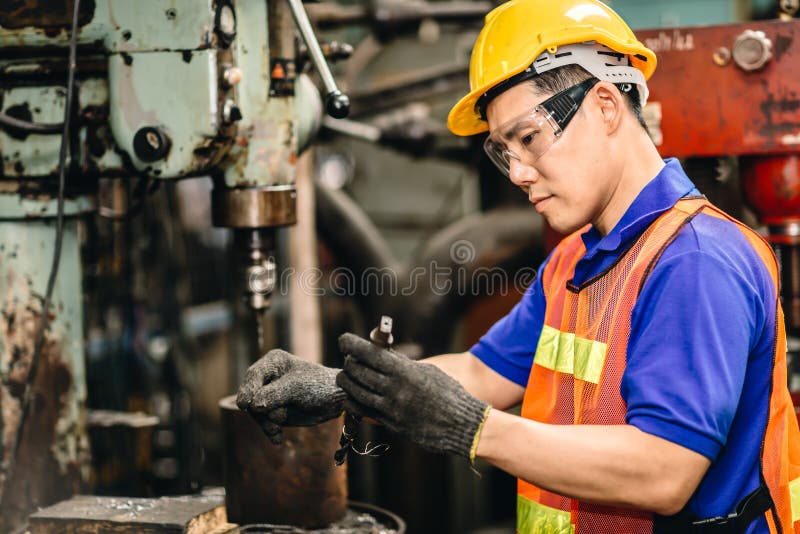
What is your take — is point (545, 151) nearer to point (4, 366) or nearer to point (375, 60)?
point (4, 366)

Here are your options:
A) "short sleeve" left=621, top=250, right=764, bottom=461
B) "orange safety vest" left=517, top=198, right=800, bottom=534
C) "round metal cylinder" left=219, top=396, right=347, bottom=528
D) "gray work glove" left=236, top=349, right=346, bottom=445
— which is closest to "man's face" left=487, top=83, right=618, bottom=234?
"orange safety vest" left=517, top=198, right=800, bottom=534

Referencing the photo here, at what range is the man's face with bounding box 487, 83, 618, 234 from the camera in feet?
4.69

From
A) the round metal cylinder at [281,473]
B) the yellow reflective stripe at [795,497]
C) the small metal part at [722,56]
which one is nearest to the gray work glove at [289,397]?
the round metal cylinder at [281,473]

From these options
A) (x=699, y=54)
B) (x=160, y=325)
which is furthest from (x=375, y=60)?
(x=699, y=54)

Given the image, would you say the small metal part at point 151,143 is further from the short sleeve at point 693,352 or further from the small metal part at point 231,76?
the short sleeve at point 693,352

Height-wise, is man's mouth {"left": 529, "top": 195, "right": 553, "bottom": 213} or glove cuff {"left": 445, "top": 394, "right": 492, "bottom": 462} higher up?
man's mouth {"left": 529, "top": 195, "right": 553, "bottom": 213}

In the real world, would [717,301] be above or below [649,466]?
above

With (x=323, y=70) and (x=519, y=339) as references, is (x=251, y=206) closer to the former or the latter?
(x=323, y=70)

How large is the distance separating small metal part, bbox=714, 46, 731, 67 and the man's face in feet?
2.21

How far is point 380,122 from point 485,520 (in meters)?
2.29

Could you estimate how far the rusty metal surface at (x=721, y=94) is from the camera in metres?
1.91

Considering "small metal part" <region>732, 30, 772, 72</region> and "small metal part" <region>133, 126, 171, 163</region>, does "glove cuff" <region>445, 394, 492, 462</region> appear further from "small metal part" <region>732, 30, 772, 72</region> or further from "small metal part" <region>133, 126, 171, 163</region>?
"small metal part" <region>732, 30, 772, 72</region>

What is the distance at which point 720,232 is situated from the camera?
1324mm

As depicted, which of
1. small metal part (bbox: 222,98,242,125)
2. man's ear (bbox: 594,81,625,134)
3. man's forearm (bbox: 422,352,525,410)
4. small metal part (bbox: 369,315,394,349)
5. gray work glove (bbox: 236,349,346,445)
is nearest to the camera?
small metal part (bbox: 369,315,394,349)
